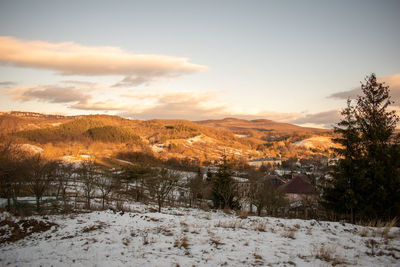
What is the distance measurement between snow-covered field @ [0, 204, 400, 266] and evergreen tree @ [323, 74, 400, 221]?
27.1 feet

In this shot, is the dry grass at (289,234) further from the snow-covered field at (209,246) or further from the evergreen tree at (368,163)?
the evergreen tree at (368,163)

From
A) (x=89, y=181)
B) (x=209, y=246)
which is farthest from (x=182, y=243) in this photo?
(x=89, y=181)

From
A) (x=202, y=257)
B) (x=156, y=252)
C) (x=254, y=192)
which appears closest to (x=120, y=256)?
(x=156, y=252)

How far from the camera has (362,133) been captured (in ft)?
71.3

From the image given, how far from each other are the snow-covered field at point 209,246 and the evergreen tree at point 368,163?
8.27 m

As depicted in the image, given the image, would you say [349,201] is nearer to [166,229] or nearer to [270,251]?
[270,251]

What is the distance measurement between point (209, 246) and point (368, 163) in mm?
17885

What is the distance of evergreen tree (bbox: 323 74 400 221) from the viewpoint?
18.6 metres

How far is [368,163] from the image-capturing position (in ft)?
65.7

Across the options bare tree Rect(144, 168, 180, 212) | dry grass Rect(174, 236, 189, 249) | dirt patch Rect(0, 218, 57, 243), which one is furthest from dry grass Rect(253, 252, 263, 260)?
bare tree Rect(144, 168, 180, 212)

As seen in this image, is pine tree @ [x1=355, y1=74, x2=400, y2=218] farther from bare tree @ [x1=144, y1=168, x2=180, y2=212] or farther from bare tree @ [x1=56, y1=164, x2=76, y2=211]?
bare tree @ [x1=56, y1=164, x2=76, y2=211]

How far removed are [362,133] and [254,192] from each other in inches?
1168

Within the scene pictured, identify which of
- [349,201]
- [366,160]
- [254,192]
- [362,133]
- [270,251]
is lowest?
[254,192]

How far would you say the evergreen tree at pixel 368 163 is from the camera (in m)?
18.6
